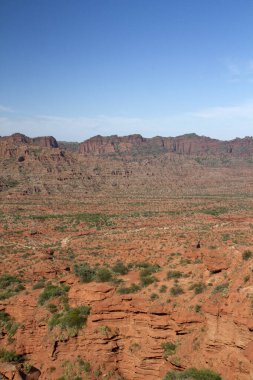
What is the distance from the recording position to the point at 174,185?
131375mm

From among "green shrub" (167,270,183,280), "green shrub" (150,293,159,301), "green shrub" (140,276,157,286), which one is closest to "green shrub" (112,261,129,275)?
"green shrub" (140,276,157,286)

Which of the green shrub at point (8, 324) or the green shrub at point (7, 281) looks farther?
the green shrub at point (7, 281)

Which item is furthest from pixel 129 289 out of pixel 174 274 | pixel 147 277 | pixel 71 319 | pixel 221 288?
pixel 221 288

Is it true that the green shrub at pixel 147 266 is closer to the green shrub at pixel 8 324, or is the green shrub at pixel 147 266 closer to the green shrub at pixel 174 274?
the green shrub at pixel 174 274

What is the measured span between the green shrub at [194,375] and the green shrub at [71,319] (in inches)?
223

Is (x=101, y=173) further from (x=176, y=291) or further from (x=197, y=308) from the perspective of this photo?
(x=197, y=308)

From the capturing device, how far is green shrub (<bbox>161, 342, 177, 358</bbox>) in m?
19.2

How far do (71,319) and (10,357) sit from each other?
3.58 m

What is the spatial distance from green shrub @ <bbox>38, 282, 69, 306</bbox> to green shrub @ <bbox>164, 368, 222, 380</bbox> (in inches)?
362

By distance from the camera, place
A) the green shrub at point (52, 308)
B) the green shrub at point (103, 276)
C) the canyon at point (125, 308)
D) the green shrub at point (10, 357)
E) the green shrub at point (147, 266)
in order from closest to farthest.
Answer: the canyon at point (125, 308), the green shrub at point (10, 357), the green shrub at point (52, 308), the green shrub at point (103, 276), the green shrub at point (147, 266)

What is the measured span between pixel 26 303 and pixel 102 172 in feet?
361

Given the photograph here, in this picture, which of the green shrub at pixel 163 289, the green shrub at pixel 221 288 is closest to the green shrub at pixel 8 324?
the green shrub at pixel 163 289

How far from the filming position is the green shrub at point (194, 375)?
16.9 metres

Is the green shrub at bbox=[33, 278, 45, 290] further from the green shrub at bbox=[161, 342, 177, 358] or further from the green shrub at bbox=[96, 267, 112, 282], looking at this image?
the green shrub at bbox=[161, 342, 177, 358]
